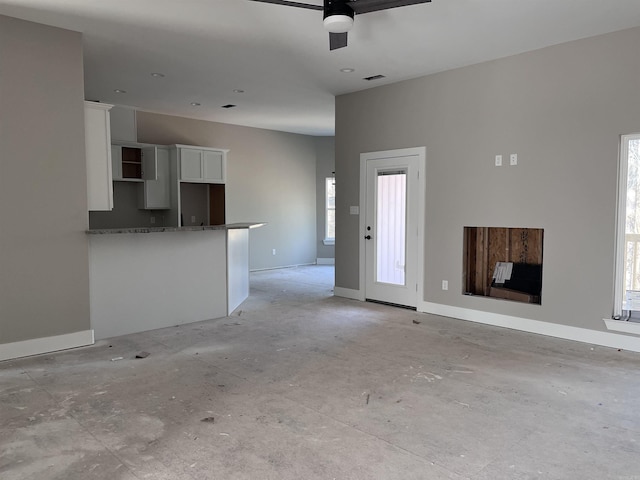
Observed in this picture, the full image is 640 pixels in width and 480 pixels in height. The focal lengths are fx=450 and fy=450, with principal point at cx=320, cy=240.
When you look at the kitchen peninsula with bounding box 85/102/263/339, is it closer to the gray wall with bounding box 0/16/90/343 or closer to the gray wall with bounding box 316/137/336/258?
the gray wall with bounding box 0/16/90/343

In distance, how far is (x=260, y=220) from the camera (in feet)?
30.8

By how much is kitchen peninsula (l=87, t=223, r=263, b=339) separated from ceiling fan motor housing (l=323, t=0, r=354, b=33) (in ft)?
8.38

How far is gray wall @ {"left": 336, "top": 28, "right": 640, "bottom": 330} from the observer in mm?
4117

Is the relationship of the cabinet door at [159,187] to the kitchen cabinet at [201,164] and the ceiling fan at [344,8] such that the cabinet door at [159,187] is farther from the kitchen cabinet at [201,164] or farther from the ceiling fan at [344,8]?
the ceiling fan at [344,8]

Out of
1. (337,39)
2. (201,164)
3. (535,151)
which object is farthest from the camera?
(201,164)

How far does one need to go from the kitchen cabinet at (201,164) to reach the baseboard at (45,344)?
3.81 m

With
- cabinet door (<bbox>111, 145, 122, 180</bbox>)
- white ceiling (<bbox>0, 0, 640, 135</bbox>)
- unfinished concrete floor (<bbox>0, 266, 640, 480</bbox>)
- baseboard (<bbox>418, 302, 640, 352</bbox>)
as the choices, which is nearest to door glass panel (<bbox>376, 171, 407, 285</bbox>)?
baseboard (<bbox>418, 302, 640, 352</bbox>)

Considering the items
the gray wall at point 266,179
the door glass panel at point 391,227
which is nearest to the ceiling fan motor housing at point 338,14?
the door glass panel at point 391,227

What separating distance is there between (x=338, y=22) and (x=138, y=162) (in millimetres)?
5342

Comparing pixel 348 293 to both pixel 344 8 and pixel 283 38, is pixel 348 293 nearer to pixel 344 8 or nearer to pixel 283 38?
pixel 283 38

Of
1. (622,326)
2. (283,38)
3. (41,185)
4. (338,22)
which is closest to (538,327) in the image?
(622,326)

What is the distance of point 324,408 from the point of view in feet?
9.35

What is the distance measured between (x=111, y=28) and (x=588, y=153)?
4493 mm

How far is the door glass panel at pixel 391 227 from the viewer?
5.74 meters
